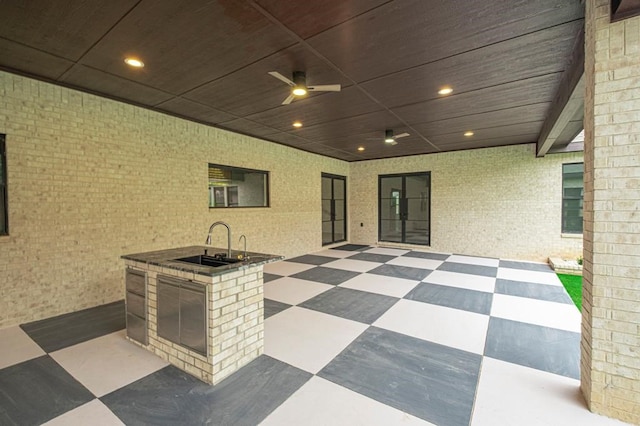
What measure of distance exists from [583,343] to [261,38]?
12.4ft

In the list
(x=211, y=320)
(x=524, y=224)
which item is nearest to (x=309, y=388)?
(x=211, y=320)

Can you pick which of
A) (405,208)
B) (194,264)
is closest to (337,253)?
(405,208)

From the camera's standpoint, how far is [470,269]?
634 cm

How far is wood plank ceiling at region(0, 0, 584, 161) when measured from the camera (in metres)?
2.31

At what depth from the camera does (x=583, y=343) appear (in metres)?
2.17

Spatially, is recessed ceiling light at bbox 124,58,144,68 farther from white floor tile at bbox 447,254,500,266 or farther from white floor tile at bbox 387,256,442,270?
white floor tile at bbox 447,254,500,266

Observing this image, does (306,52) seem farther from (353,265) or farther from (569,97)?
(353,265)

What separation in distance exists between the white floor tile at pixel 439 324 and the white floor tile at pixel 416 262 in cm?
269

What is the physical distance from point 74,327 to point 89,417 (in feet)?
6.46

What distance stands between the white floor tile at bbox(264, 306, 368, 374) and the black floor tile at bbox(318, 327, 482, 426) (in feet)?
0.41

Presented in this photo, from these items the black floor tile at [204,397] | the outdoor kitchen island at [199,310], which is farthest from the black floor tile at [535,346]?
the outdoor kitchen island at [199,310]

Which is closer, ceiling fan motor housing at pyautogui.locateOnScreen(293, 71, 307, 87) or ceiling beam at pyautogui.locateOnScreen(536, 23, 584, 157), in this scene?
ceiling beam at pyautogui.locateOnScreen(536, 23, 584, 157)

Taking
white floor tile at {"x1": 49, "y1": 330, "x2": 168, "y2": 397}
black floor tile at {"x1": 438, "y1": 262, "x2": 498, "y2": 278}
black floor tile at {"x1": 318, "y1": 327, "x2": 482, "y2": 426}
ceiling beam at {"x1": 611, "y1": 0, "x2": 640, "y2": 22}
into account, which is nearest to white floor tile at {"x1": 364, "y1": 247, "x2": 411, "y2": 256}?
black floor tile at {"x1": 438, "y1": 262, "x2": 498, "y2": 278}

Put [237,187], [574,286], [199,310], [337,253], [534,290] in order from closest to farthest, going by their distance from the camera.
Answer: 1. [199,310]
2. [534,290]
3. [574,286]
4. [237,187]
5. [337,253]
